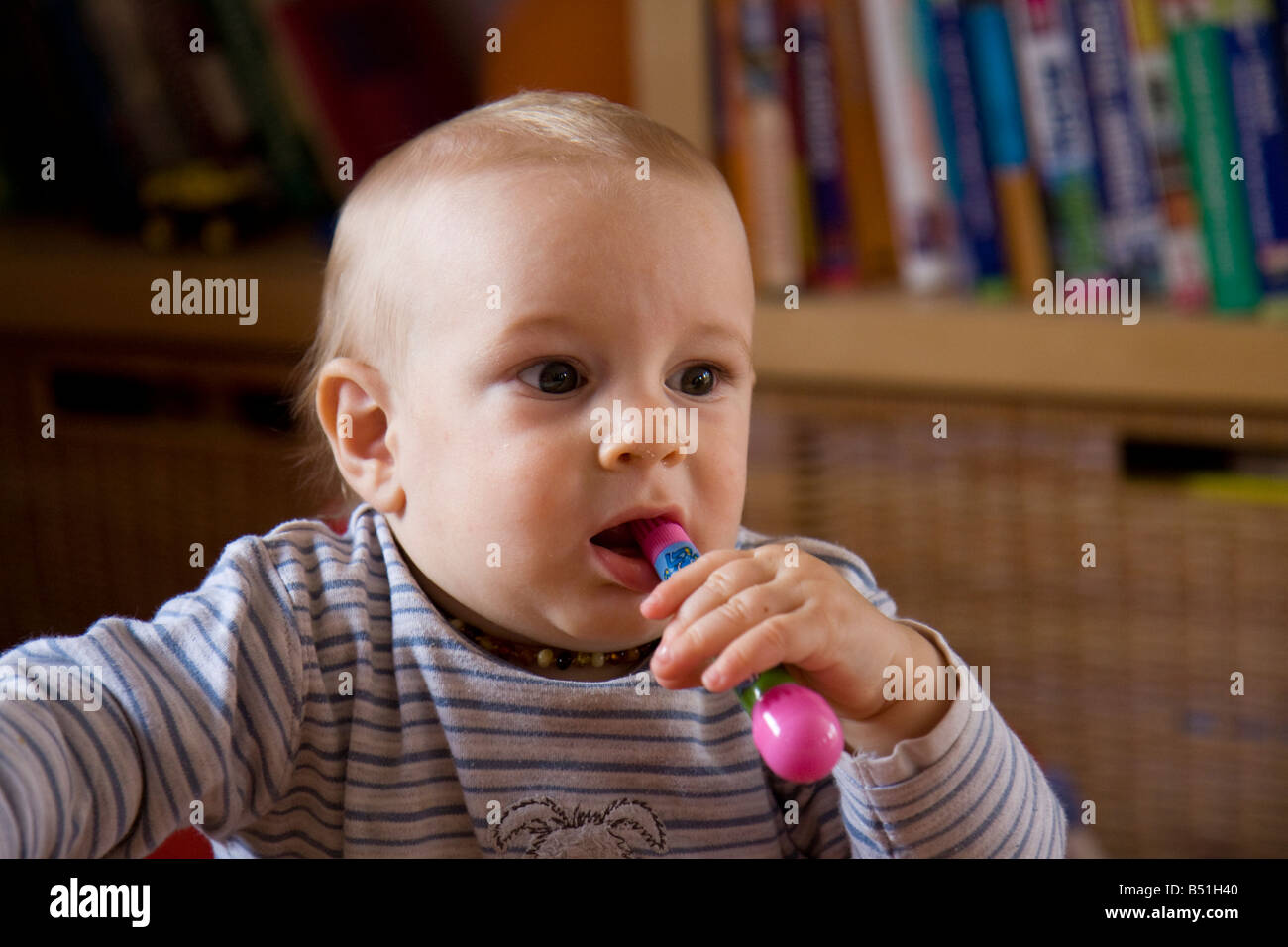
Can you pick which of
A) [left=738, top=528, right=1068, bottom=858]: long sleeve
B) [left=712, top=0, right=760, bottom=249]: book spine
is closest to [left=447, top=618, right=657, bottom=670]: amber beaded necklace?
[left=738, top=528, right=1068, bottom=858]: long sleeve

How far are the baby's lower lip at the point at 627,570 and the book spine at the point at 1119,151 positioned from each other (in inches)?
35.8

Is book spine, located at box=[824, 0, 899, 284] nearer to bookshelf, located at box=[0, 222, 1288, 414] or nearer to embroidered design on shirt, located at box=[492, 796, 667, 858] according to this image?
bookshelf, located at box=[0, 222, 1288, 414]

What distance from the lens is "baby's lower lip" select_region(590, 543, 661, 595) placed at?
2.06 ft

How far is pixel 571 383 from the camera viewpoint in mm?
646

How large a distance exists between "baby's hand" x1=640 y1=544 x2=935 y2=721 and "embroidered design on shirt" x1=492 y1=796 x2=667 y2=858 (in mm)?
128

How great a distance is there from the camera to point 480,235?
658mm

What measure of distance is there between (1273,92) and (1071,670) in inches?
22.7

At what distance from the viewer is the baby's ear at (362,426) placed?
723mm

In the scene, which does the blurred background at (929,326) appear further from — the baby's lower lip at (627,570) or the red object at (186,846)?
the baby's lower lip at (627,570)

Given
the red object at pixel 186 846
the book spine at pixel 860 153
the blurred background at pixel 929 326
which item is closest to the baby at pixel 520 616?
the red object at pixel 186 846

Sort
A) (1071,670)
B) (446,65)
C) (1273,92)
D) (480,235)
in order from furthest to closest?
1. (446,65)
2. (1071,670)
3. (1273,92)
4. (480,235)
